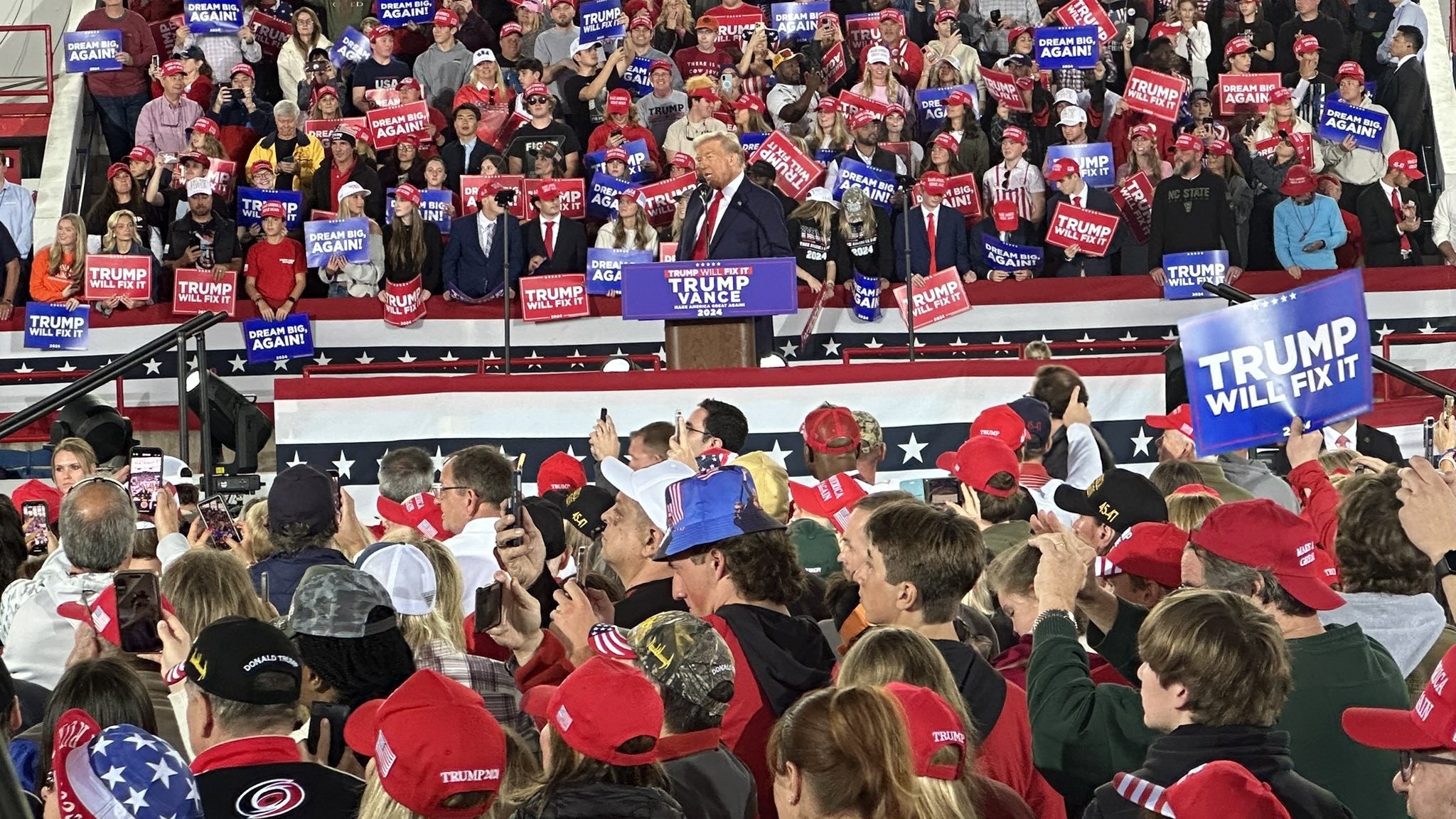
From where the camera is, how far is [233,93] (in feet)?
58.5

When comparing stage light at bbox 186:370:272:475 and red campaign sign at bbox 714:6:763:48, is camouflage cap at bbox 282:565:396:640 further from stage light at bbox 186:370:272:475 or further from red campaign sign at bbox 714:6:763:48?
red campaign sign at bbox 714:6:763:48

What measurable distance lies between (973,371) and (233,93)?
952 cm

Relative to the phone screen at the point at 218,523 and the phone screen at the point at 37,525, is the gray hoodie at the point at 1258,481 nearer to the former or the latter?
the phone screen at the point at 218,523

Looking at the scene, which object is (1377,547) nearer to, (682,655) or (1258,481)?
(682,655)

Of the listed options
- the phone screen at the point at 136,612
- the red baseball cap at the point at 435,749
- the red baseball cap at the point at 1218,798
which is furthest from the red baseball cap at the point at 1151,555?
the phone screen at the point at 136,612

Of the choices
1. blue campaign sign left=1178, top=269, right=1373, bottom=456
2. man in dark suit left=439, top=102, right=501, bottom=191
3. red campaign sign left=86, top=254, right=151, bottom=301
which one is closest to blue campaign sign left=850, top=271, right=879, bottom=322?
man in dark suit left=439, top=102, right=501, bottom=191

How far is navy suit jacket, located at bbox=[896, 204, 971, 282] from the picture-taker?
51.2ft

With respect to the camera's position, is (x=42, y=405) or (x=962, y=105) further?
(x=962, y=105)

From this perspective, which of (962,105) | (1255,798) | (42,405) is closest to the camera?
(1255,798)

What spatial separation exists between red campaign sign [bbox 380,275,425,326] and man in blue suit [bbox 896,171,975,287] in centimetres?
385

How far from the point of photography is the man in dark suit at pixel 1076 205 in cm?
1598

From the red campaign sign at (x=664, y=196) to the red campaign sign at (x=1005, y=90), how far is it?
3298 millimetres

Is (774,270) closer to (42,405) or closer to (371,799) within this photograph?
(42,405)

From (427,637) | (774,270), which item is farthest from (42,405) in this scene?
(427,637)
